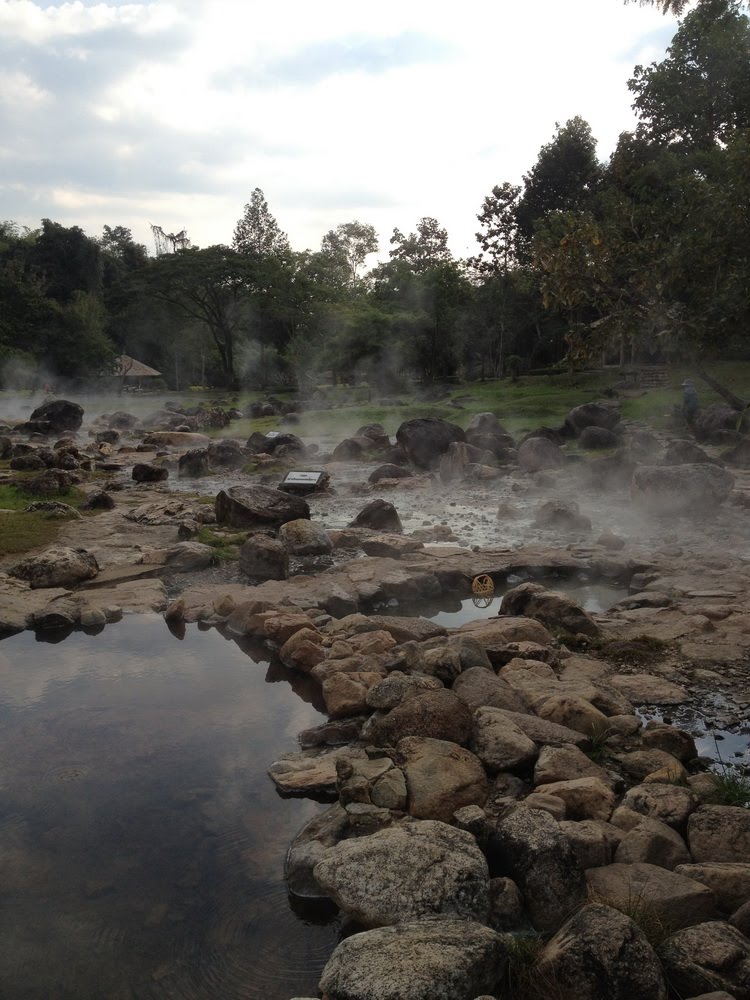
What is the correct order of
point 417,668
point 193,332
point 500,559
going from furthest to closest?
point 193,332 < point 500,559 < point 417,668

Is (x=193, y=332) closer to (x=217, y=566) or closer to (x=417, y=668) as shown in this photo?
(x=217, y=566)

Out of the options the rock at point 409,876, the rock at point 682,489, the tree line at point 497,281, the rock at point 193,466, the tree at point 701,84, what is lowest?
the rock at point 193,466

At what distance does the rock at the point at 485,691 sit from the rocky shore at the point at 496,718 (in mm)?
24

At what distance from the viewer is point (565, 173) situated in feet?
118

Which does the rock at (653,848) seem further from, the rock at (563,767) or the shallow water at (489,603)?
the shallow water at (489,603)

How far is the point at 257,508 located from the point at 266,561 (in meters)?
2.66

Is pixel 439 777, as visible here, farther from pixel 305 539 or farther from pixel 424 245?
pixel 424 245

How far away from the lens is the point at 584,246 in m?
11.3

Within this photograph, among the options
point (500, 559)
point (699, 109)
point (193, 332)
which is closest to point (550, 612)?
point (500, 559)

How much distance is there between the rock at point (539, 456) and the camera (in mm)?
17141

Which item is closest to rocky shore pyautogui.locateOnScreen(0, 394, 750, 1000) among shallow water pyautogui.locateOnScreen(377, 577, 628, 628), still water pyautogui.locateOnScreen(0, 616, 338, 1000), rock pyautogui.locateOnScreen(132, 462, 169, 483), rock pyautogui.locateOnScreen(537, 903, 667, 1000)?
rock pyautogui.locateOnScreen(537, 903, 667, 1000)

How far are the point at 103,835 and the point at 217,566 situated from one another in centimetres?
545

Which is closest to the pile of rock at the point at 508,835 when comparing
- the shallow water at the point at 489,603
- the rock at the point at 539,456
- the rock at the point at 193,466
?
the shallow water at the point at 489,603

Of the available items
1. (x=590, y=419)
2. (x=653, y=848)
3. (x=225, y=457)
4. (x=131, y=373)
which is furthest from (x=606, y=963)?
(x=131, y=373)
